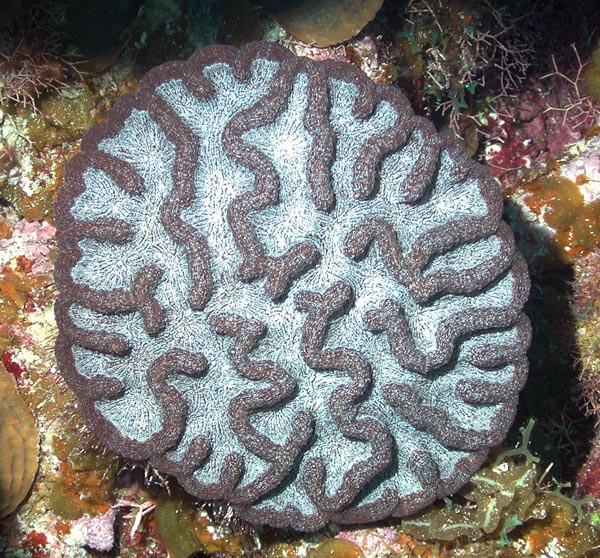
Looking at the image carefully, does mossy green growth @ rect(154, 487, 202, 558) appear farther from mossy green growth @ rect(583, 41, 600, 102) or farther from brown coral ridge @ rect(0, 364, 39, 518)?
mossy green growth @ rect(583, 41, 600, 102)

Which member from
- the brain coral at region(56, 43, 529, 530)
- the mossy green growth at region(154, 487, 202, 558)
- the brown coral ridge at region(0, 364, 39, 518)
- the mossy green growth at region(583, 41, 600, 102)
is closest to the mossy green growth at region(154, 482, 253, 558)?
the mossy green growth at region(154, 487, 202, 558)

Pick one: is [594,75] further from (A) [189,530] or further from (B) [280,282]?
(A) [189,530]

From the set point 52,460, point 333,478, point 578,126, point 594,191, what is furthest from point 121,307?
point 578,126

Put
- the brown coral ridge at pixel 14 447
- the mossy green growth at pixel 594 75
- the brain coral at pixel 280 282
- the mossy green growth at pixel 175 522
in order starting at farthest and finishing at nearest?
the mossy green growth at pixel 594 75 < the mossy green growth at pixel 175 522 < the brown coral ridge at pixel 14 447 < the brain coral at pixel 280 282

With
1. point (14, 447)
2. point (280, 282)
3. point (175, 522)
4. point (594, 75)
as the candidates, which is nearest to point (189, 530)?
point (175, 522)

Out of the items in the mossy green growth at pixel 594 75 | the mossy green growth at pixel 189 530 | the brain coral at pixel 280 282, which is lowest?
the mossy green growth at pixel 189 530

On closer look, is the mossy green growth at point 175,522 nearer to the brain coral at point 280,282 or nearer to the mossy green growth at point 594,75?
the brain coral at point 280,282

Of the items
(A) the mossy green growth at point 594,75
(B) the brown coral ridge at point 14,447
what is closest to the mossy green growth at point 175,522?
(B) the brown coral ridge at point 14,447

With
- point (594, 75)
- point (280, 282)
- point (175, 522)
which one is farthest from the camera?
point (594, 75)

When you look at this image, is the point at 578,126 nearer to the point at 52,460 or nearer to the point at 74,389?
the point at 74,389
